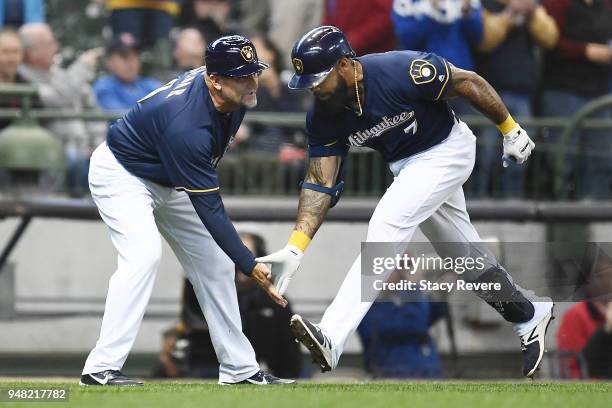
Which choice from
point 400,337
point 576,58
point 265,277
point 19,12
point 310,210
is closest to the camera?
point 265,277

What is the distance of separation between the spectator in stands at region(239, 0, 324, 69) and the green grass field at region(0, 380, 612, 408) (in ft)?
16.4

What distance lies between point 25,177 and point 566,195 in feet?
15.1

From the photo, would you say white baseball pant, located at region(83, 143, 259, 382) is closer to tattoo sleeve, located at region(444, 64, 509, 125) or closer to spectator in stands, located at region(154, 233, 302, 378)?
tattoo sleeve, located at region(444, 64, 509, 125)

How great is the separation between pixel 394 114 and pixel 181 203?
56.3 inches

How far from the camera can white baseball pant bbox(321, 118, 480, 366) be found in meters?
7.70

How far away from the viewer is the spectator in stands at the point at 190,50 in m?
12.2

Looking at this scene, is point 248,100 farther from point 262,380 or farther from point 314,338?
point 262,380

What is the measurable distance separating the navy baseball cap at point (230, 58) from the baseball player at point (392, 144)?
0.94ft

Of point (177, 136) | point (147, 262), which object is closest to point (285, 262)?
point (147, 262)

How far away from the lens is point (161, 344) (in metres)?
11.6

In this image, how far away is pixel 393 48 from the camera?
1190cm

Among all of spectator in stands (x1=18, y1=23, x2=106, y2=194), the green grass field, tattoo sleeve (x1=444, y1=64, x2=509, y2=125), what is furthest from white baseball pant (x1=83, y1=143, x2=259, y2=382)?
spectator in stands (x1=18, y1=23, x2=106, y2=194)

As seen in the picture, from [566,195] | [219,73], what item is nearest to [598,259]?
[566,195]

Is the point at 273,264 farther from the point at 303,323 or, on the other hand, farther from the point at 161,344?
the point at 161,344
